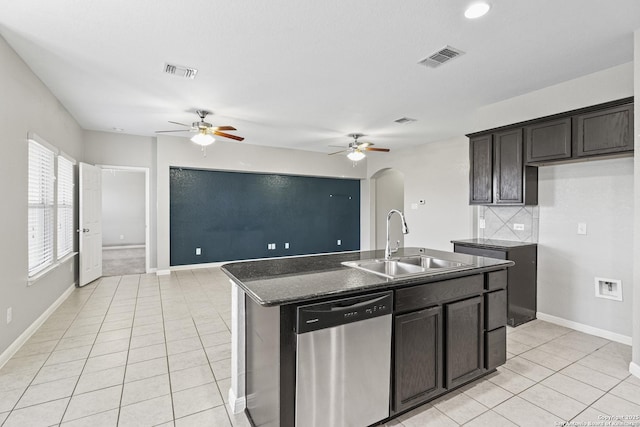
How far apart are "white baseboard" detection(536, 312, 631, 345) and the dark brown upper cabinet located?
4.59ft

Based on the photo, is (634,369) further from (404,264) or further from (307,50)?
(307,50)

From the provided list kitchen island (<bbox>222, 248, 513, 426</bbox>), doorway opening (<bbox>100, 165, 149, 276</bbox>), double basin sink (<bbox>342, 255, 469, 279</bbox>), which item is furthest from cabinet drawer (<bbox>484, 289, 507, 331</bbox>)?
doorway opening (<bbox>100, 165, 149, 276</bbox>)

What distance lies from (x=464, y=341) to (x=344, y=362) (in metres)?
1.08

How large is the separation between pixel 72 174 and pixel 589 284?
7.34m

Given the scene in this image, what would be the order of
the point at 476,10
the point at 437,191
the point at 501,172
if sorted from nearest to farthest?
the point at 476,10
the point at 501,172
the point at 437,191

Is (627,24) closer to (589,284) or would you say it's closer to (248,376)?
(589,284)

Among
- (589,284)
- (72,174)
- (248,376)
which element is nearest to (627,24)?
(589,284)

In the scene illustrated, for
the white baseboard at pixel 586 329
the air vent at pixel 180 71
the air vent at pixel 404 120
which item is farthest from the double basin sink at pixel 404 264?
the air vent at pixel 404 120

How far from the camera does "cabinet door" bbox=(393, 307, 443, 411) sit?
6.31ft

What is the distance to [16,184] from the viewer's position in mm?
2941

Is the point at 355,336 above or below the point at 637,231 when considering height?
below

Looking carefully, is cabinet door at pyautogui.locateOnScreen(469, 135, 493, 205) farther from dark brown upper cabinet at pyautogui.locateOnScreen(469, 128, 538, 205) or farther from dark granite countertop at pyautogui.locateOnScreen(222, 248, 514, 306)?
dark granite countertop at pyautogui.locateOnScreen(222, 248, 514, 306)

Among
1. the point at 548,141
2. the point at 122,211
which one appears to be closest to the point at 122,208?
the point at 122,211

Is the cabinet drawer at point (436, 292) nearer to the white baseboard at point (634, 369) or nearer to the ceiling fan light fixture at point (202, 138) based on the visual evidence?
the white baseboard at point (634, 369)
